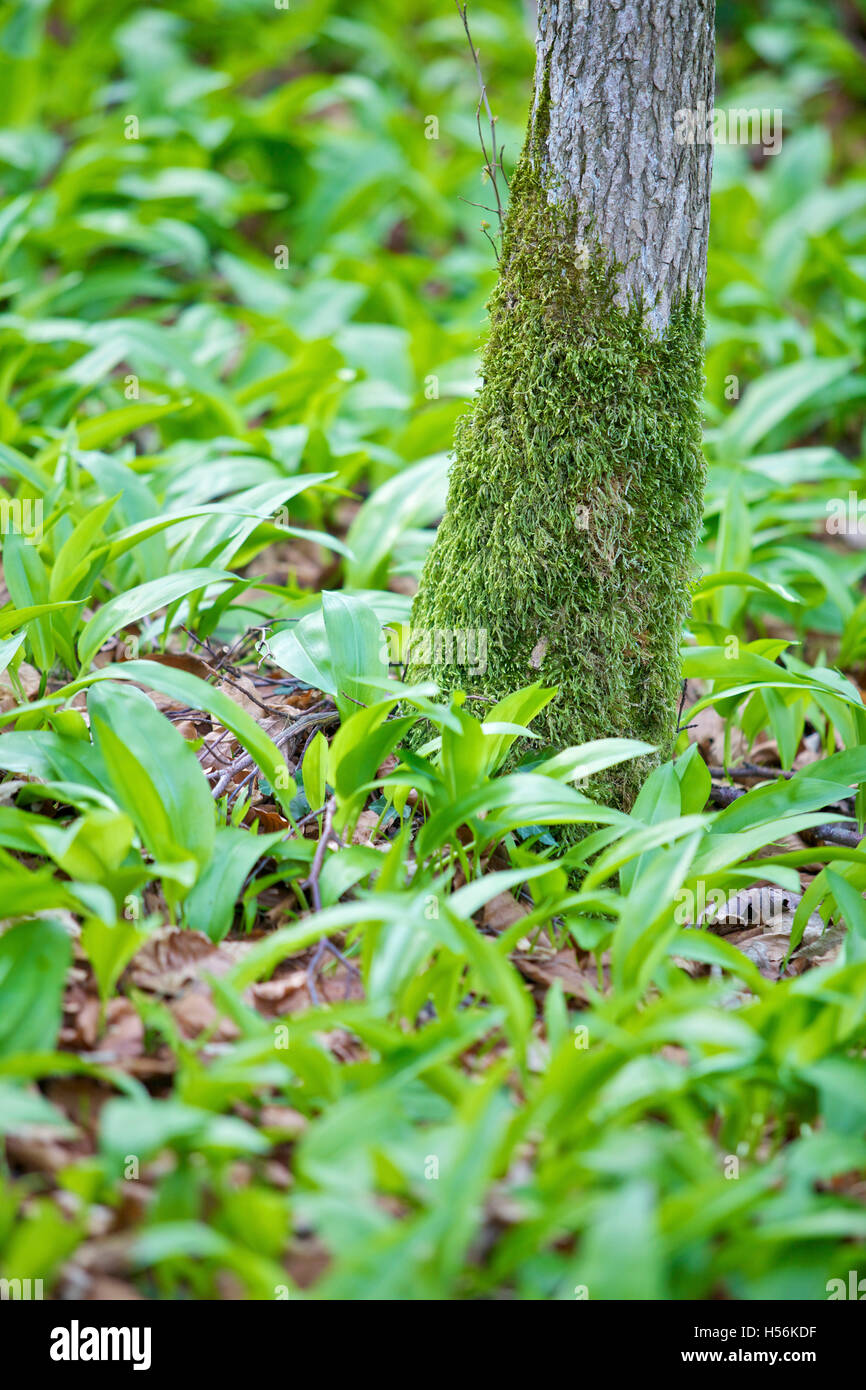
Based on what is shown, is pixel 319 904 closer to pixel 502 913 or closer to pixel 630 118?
pixel 502 913

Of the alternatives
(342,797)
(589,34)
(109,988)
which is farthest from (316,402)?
(109,988)

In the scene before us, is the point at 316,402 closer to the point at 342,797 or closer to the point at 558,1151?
the point at 342,797

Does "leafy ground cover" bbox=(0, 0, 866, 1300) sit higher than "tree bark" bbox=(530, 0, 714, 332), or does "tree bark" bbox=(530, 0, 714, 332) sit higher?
"tree bark" bbox=(530, 0, 714, 332)

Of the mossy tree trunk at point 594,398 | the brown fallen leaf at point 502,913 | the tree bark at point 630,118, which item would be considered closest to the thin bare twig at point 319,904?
the brown fallen leaf at point 502,913

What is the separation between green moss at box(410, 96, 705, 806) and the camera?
79.4 inches

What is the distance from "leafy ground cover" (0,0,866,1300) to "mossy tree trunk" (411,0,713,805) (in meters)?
0.18

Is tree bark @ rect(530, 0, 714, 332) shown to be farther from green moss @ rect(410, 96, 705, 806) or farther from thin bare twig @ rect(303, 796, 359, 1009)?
thin bare twig @ rect(303, 796, 359, 1009)

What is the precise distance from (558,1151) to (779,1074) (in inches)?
13.2

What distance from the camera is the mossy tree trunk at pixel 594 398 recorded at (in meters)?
1.95

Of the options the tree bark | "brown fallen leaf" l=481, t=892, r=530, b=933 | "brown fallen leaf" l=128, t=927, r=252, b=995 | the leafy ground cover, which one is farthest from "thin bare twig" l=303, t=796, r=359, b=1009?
the tree bark

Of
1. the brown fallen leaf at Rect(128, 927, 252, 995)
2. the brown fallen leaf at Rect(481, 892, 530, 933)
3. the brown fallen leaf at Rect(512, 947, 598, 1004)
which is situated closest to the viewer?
the brown fallen leaf at Rect(128, 927, 252, 995)

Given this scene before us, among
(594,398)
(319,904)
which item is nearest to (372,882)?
(319,904)

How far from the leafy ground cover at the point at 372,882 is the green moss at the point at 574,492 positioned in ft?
0.52
